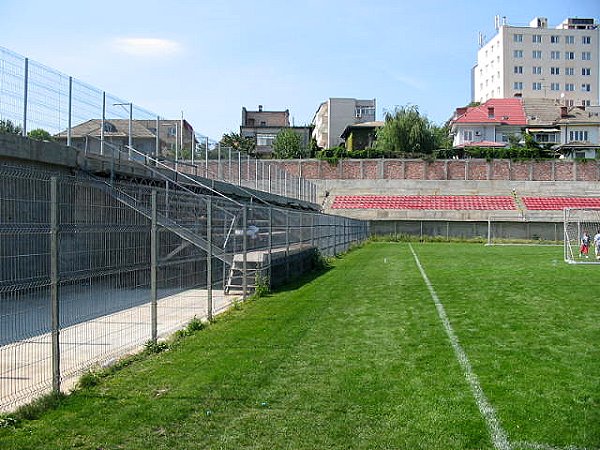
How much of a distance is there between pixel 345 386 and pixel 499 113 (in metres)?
93.9

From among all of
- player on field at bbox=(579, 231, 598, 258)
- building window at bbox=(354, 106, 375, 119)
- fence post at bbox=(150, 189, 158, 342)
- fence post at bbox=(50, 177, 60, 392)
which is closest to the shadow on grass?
fence post at bbox=(150, 189, 158, 342)

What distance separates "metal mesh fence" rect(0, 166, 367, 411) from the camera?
640cm

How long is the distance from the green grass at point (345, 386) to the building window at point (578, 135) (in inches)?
3237

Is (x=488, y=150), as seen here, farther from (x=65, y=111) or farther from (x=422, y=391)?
(x=422, y=391)

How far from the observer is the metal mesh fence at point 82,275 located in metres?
6.40

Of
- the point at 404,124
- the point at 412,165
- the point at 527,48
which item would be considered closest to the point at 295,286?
the point at 412,165

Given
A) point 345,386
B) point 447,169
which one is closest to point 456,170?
point 447,169

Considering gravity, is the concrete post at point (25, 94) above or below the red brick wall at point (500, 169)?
below

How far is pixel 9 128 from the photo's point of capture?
14367 millimetres


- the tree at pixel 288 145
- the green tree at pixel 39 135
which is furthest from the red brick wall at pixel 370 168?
the green tree at pixel 39 135

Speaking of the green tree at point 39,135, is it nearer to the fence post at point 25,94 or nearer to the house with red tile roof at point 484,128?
the fence post at point 25,94

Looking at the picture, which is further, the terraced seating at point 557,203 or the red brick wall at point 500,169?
the red brick wall at point 500,169

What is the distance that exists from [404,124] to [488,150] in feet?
52.3

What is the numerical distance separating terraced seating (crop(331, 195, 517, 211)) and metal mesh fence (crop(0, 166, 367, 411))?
48571mm
